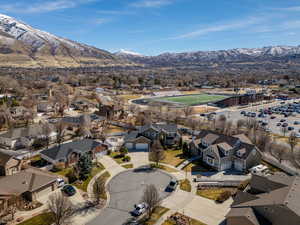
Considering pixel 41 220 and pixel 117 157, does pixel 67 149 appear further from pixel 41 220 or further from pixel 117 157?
pixel 41 220

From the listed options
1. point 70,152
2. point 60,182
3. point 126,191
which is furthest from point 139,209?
point 70,152

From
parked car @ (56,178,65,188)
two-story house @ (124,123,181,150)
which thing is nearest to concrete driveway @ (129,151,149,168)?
two-story house @ (124,123,181,150)

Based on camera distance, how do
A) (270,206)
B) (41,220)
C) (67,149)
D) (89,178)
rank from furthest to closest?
(67,149)
(89,178)
(41,220)
(270,206)

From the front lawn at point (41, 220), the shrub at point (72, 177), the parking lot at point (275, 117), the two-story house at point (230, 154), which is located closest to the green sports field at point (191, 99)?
the parking lot at point (275, 117)

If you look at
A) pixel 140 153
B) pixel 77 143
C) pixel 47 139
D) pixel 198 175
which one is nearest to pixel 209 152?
pixel 198 175

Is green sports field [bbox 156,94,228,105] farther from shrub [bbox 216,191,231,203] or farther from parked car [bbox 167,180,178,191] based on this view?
shrub [bbox 216,191,231,203]

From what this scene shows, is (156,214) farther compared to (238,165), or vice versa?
(238,165)
